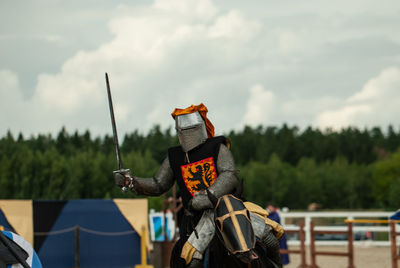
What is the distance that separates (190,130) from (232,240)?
146 centimetres

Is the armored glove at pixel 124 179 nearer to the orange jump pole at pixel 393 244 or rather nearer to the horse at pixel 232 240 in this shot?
the horse at pixel 232 240

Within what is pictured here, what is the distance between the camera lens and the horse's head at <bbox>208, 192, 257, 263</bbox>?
4.71m

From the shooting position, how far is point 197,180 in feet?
19.6

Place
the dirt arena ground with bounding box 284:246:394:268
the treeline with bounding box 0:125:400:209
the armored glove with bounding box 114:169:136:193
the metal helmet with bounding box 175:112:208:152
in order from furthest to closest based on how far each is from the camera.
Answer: the treeline with bounding box 0:125:400:209 → the dirt arena ground with bounding box 284:246:394:268 → the metal helmet with bounding box 175:112:208:152 → the armored glove with bounding box 114:169:136:193

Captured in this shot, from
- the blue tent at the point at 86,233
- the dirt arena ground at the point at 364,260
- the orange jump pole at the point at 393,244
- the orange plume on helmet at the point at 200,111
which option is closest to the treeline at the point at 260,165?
the dirt arena ground at the point at 364,260

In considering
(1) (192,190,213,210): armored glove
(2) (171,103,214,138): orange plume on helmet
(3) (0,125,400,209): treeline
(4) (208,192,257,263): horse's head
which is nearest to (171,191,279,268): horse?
(4) (208,192,257,263): horse's head

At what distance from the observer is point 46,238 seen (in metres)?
14.3

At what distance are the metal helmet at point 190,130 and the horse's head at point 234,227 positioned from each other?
3.03 ft

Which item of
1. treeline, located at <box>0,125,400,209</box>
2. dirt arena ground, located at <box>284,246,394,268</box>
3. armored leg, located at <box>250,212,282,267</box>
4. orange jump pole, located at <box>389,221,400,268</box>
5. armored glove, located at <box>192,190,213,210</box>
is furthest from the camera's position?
treeline, located at <box>0,125,400,209</box>

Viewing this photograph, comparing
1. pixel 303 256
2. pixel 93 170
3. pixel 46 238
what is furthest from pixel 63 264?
pixel 93 170

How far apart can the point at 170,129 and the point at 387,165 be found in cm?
3718

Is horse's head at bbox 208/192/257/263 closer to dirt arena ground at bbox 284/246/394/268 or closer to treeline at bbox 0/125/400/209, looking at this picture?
dirt arena ground at bbox 284/246/394/268

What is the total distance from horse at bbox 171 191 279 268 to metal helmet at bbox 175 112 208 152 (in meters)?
0.91

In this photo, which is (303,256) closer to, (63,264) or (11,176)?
(63,264)
